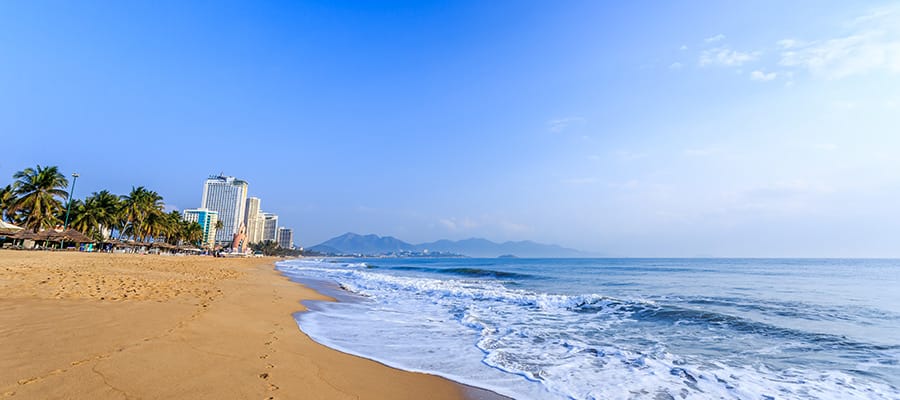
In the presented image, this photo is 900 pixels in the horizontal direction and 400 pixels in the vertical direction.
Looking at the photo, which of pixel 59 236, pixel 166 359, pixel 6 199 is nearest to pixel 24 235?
pixel 59 236

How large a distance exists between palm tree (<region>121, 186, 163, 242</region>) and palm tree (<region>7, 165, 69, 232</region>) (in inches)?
526

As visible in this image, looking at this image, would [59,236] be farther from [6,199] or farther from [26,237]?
[6,199]

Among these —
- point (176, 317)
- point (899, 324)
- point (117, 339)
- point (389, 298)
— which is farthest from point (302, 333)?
point (899, 324)

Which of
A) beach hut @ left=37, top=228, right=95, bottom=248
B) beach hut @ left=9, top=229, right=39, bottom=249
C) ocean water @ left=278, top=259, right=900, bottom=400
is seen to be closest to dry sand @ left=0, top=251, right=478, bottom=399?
ocean water @ left=278, top=259, right=900, bottom=400

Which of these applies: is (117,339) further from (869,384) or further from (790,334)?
(790,334)

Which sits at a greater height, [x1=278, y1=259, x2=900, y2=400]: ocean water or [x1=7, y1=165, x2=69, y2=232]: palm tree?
[x1=7, y1=165, x2=69, y2=232]: palm tree

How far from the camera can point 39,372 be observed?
12.3 feet

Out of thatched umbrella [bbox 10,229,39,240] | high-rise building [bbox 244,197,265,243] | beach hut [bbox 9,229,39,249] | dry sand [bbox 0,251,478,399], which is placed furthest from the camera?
high-rise building [bbox 244,197,265,243]

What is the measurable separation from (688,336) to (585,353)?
3599mm

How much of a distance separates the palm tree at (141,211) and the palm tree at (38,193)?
13358mm

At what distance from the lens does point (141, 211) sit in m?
54.8

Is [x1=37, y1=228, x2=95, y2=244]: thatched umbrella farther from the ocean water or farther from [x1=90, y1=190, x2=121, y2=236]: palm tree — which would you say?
the ocean water

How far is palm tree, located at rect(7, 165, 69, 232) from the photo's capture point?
3706cm

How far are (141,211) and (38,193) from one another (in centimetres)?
1818
